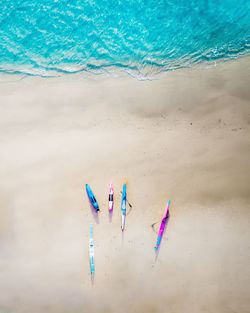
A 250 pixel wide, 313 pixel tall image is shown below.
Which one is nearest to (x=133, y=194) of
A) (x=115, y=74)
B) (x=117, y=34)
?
(x=115, y=74)

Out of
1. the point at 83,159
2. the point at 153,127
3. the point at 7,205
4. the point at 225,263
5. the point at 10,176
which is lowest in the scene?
the point at 225,263

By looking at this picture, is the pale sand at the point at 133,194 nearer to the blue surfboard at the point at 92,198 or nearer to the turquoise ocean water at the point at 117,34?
the blue surfboard at the point at 92,198

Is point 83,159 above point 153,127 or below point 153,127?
below

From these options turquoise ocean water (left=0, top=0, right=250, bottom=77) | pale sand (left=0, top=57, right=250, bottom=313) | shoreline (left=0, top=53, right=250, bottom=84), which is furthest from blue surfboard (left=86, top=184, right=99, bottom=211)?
turquoise ocean water (left=0, top=0, right=250, bottom=77)

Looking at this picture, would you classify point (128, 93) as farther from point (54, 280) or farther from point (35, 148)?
point (54, 280)

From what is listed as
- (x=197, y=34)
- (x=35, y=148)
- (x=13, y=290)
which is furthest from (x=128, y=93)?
(x=13, y=290)

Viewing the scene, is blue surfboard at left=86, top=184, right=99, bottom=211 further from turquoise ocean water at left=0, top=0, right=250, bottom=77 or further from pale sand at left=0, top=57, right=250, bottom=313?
turquoise ocean water at left=0, top=0, right=250, bottom=77

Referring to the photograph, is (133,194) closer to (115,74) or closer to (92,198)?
(92,198)

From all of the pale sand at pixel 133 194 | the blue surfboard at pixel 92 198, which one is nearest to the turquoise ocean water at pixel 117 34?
the pale sand at pixel 133 194
